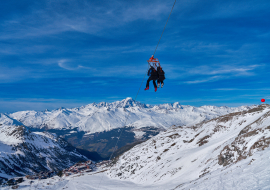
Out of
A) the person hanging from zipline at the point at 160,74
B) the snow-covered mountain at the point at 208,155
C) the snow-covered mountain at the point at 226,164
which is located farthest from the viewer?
the snow-covered mountain at the point at 208,155

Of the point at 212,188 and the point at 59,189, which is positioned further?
the point at 59,189

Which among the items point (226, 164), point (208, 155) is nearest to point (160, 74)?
point (226, 164)

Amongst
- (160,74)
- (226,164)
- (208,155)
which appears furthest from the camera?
(208,155)

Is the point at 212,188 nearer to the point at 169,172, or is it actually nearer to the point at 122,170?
the point at 169,172

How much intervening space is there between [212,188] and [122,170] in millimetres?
74416

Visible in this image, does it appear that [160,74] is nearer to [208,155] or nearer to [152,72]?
[152,72]

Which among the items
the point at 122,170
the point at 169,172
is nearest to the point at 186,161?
the point at 169,172

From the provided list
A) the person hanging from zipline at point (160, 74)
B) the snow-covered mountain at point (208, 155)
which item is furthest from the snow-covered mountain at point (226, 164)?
the person hanging from zipline at point (160, 74)

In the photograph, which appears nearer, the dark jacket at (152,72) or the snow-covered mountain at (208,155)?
the dark jacket at (152,72)

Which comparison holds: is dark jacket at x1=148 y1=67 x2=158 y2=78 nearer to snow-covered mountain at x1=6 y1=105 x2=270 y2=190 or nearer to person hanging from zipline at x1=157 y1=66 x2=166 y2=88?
person hanging from zipline at x1=157 y1=66 x2=166 y2=88

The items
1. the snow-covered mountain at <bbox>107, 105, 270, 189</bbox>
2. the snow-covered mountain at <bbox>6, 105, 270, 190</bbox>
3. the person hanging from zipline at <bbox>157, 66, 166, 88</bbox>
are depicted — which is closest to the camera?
the snow-covered mountain at <bbox>6, 105, 270, 190</bbox>

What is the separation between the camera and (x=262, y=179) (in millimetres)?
12789

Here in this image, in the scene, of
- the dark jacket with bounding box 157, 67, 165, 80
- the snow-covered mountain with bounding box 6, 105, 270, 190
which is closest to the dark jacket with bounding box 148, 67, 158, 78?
the dark jacket with bounding box 157, 67, 165, 80

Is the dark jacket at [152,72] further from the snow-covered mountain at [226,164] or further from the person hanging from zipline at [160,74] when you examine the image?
the snow-covered mountain at [226,164]
